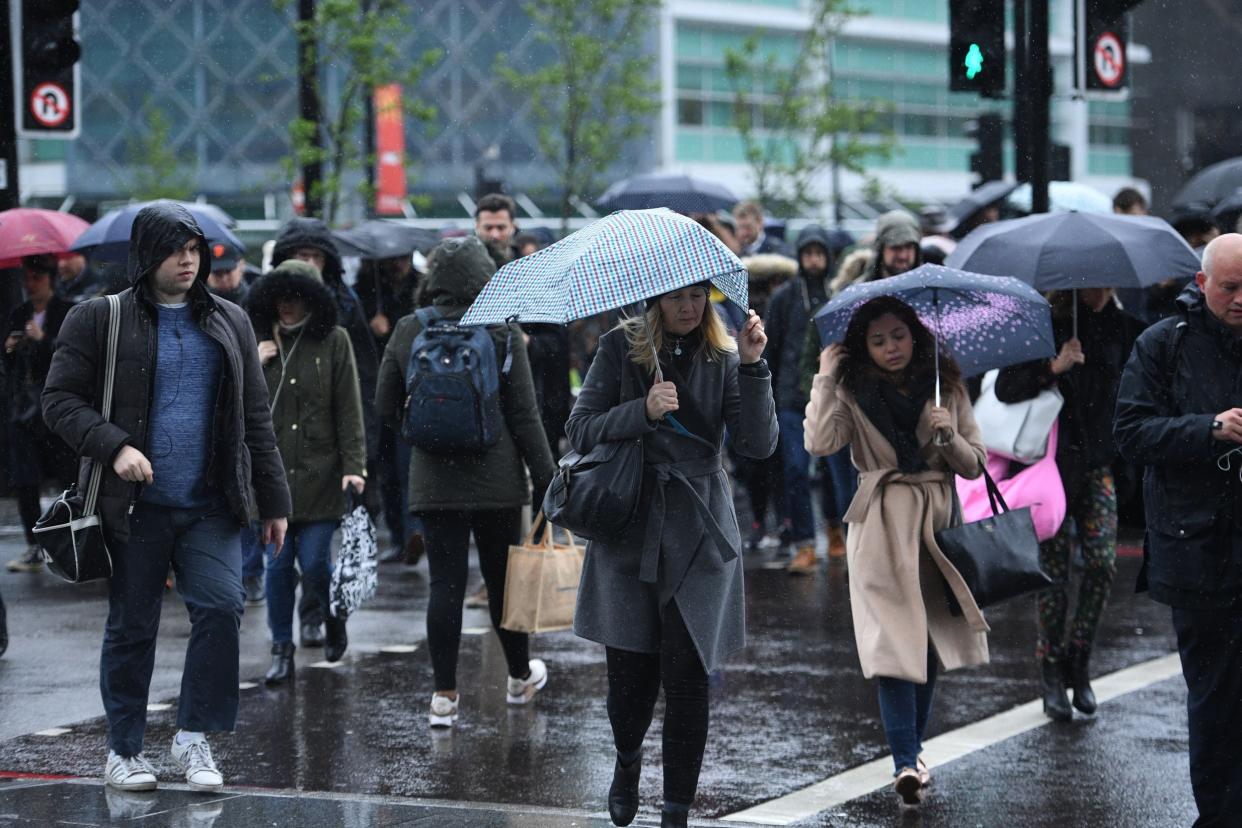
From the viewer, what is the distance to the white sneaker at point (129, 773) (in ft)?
21.5

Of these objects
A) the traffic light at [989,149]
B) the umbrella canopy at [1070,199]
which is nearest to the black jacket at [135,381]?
the umbrella canopy at [1070,199]

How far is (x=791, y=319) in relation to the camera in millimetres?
12594

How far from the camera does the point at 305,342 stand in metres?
9.09

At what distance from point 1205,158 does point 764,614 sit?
2560cm

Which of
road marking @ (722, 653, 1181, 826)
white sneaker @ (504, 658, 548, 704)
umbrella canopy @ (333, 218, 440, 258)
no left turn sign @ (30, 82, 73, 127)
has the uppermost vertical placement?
no left turn sign @ (30, 82, 73, 127)

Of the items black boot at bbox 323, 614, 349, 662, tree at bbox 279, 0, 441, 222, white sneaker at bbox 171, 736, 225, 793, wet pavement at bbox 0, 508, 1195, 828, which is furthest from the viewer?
tree at bbox 279, 0, 441, 222

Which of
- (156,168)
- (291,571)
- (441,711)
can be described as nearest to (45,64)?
(291,571)

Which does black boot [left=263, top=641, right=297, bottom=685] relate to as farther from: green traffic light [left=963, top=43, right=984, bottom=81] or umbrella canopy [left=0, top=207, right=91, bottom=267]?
green traffic light [left=963, top=43, right=984, bottom=81]

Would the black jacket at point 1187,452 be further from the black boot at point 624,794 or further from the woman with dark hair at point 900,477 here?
the black boot at point 624,794

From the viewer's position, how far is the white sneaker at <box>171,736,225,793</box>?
6652mm

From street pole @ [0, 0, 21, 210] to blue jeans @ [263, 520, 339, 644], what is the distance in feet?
11.6

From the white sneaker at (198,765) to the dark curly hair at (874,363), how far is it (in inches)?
107

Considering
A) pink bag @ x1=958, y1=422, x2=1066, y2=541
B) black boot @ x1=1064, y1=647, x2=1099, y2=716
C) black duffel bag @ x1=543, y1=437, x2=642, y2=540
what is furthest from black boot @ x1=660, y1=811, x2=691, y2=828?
black boot @ x1=1064, y1=647, x2=1099, y2=716

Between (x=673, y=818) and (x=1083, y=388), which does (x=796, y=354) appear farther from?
(x=673, y=818)
